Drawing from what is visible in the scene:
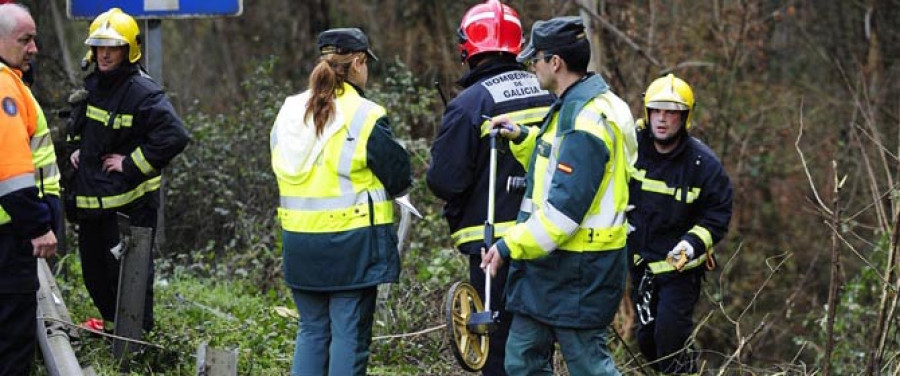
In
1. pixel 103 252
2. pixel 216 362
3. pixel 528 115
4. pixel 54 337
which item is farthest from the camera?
pixel 103 252

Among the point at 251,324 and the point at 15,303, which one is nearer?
the point at 15,303

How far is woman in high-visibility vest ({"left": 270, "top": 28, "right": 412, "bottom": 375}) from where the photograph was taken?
6.92 meters

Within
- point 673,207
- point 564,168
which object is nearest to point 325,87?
point 564,168

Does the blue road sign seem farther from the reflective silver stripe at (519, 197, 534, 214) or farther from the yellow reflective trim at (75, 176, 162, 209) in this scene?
the reflective silver stripe at (519, 197, 534, 214)

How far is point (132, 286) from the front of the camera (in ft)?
26.9

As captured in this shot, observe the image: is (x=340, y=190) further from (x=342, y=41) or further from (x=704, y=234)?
(x=704, y=234)

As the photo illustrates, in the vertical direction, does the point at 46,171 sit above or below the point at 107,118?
below

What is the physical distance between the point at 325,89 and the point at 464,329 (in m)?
1.37

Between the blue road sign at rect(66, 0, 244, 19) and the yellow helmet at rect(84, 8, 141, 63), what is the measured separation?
0.91 m

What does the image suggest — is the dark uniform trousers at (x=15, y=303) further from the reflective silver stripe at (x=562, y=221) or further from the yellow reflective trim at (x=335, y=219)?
the reflective silver stripe at (x=562, y=221)

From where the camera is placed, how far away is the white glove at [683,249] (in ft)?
28.0

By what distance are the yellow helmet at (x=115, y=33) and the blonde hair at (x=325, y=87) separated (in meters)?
1.91

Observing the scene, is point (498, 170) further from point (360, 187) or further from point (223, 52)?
point (223, 52)

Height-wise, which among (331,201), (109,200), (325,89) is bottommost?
(109,200)
